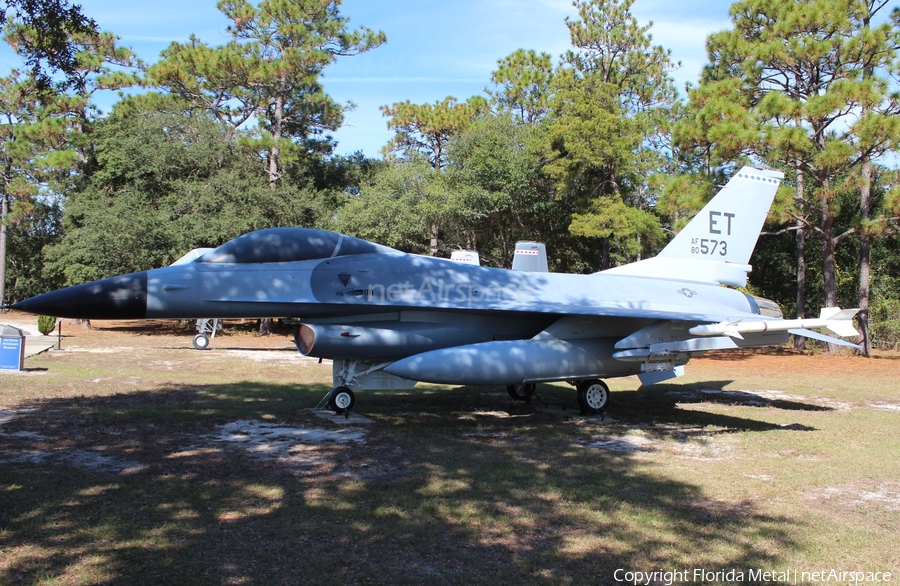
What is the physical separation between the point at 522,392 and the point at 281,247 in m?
5.52

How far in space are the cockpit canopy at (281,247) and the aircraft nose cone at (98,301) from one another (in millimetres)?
987

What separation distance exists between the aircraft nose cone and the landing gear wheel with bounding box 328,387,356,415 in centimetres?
290

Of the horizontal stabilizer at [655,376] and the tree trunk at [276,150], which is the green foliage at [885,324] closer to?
the horizontal stabilizer at [655,376]

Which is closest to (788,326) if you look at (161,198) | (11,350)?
(11,350)

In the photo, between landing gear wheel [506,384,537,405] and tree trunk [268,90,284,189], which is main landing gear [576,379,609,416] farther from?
tree trunk [268,90,284,189]

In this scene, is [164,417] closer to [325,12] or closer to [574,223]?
[574,223]

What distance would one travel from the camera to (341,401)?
33.4 ft

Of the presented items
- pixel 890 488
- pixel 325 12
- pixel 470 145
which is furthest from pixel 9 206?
pixel 890 488

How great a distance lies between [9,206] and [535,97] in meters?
31.1

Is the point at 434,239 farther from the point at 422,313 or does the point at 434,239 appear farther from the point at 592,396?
the point at 422,313

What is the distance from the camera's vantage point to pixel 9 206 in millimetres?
36531

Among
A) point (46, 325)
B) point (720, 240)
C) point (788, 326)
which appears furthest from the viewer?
point (46, 325)
